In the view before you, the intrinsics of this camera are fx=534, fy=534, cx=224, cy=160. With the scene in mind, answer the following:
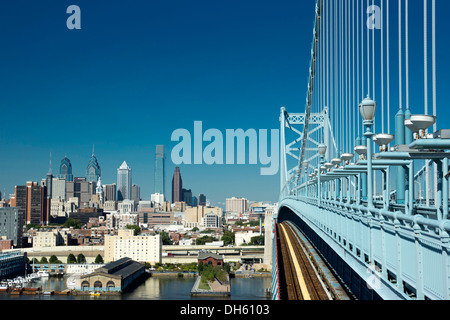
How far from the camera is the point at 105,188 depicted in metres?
142

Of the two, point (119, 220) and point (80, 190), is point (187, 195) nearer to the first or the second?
point (80, 190)

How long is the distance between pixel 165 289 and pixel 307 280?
2589 centimetres

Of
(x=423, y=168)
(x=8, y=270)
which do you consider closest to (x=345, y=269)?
(x=423, y=168)

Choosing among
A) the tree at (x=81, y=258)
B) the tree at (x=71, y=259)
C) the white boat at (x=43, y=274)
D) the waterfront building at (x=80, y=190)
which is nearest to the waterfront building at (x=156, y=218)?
the waterfront building at (x=80, y=190)

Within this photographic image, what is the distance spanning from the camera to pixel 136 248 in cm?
4438

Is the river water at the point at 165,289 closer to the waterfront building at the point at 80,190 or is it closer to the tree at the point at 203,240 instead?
the tree at the point at 203,240

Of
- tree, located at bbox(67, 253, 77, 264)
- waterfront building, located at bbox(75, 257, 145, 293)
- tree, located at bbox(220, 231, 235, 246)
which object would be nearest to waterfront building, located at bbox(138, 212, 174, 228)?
tree, located at bbox(220, 231, 235, 246)

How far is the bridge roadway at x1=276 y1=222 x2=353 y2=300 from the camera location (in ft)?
20.1

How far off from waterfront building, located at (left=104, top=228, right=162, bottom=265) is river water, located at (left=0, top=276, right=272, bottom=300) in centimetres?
582

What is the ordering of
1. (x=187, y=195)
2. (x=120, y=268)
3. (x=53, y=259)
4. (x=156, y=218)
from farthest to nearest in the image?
(x=187, y=195) → (x=156, y=218) → (x=53, y=259) → (x=120, y=268)

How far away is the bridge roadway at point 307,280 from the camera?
613 cm

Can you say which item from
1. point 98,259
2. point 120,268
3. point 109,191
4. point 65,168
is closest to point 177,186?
point 109,191
